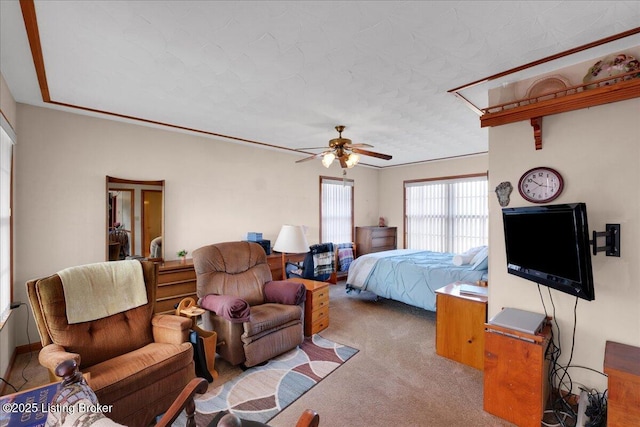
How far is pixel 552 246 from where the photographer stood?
6.47ft

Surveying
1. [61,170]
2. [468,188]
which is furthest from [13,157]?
[468,188]

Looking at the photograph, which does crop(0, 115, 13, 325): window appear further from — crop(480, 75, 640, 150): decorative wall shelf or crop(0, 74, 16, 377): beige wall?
crop(480, 75, 640, 150): decorative wall shelf

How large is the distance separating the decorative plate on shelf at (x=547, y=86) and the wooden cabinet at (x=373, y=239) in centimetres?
423

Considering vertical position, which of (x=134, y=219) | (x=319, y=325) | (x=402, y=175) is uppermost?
(x=402, y=175)

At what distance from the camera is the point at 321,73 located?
2.30 metres

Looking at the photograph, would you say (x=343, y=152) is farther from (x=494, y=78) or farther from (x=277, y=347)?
(x=277, y=347)

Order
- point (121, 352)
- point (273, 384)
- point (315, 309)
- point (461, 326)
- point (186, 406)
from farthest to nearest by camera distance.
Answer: point (315, 309) → point (461, 326) → point (273, 384) → point (121, 352) → point (186, 406)

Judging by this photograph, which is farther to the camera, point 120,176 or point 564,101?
point 120,176

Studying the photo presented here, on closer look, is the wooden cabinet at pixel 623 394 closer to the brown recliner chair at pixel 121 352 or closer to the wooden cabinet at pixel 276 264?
the brown recliner chair at pixel 121 352

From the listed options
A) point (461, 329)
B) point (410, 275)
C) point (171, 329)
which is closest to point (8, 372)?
point (171, 329)

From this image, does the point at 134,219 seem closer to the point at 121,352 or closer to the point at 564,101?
the point at 121,352

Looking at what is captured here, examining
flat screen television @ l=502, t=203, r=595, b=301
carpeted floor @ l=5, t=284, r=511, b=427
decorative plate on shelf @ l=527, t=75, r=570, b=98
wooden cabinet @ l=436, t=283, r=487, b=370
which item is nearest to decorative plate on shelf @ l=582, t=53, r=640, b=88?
decorative plate on shelf @ l=527, t=75, r=570, b=98

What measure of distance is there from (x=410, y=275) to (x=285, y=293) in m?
1.77

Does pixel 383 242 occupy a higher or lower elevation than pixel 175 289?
higher
